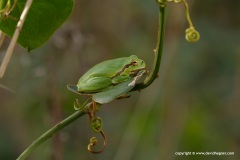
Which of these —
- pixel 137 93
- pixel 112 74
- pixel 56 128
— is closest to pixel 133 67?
pixel 112 74

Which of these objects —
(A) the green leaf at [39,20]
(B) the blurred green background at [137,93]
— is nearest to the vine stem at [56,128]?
(A) the green leaf at [39,20]

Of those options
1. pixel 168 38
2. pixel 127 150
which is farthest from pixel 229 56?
pixel 127 150

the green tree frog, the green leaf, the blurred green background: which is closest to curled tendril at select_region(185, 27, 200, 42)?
the green tree frog

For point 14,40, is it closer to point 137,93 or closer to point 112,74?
point 112,74

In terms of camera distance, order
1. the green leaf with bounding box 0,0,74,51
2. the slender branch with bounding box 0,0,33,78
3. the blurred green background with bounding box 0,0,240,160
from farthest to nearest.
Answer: the blurred green background with bounding box 0,0,240,160, the green leaf with bounding box 0,0,74,51, the slender branch with bounding box 0,0,33,78

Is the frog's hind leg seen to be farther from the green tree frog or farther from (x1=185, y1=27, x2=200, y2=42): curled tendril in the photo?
(x1=185, y1=27, x2=200, y2=42): curled tendril

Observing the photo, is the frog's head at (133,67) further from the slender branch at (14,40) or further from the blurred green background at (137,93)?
the blurred green background at (137,93)
